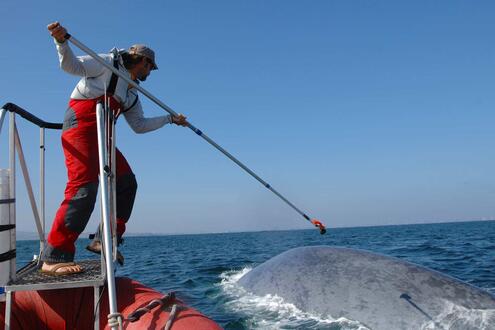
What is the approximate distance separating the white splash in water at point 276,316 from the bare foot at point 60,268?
3.09m

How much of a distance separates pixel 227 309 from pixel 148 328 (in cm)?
449

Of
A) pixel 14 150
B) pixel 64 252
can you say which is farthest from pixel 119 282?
pixel 14 150

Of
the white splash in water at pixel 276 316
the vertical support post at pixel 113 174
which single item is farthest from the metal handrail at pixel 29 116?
the white splash in water at pixel 276 316

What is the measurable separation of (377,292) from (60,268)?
3823 millimetres

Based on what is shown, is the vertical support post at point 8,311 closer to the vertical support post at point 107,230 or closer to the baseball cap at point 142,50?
the vertical support post at point 107,230

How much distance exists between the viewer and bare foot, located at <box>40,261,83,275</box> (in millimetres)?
3760

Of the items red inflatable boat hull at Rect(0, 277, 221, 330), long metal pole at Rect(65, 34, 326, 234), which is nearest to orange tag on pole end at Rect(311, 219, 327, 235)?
long metal pole at Rect(65, 34, 326, 234)

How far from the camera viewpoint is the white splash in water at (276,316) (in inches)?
218

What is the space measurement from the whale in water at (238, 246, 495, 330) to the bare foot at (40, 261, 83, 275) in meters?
3.34

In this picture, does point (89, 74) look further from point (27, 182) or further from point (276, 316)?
point (276, 316)

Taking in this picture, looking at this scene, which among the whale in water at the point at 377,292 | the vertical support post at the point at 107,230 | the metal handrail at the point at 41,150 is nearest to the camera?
the vertical support post at the point at 107,230

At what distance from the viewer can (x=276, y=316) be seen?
245 inches

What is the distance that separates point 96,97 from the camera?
13.1 feet

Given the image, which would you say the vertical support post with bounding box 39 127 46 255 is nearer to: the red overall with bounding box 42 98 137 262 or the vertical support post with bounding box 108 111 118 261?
the red overall with bounding box 42 98 137 262
